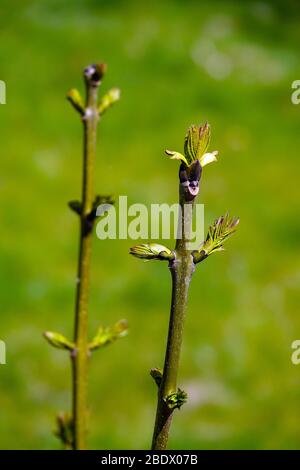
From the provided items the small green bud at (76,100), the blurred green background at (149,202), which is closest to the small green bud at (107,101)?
the small green bud at (76,100)

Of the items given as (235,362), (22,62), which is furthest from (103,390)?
(22,62)

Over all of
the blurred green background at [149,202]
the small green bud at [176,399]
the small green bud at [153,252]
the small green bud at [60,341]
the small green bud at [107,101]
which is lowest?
the small green bud at [176,399]

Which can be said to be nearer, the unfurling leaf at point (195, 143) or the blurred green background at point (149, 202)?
the unfurling leaf at point (195, 143)

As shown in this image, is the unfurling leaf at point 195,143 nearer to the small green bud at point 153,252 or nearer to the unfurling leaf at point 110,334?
the small green bud at point 153,252

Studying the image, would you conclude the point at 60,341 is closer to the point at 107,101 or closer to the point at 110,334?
the point at 110,334

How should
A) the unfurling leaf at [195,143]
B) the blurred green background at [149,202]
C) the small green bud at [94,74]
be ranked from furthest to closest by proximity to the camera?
the blurred green background at [149,202]
the small green bud at [94,74]
the unfurling leaf at [195,143]

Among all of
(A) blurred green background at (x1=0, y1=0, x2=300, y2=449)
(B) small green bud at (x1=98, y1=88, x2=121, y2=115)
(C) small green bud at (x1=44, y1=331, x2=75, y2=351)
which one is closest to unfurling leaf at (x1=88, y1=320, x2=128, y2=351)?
(C) small green bud at (x1=44, y1=331, x2=75, y2=351)

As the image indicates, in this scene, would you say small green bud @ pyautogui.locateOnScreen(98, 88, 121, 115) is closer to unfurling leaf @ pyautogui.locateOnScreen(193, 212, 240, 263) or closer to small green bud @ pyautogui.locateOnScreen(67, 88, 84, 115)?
small green bud @ pyautogui.locateOnScreen(67, 88, 84, 115)

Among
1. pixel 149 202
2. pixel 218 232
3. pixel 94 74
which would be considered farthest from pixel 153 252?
pixel 149 202

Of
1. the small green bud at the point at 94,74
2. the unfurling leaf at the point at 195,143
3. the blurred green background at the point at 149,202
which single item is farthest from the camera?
the blurred green background at the point at 149,202
